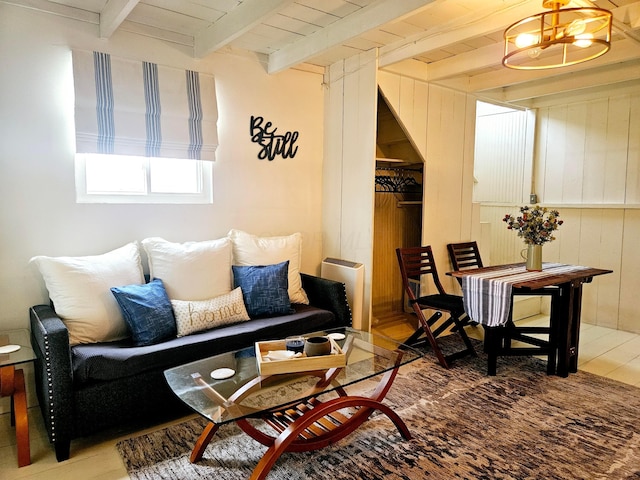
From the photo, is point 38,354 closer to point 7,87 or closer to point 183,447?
point 183,447

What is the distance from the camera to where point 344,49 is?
3.54 metres

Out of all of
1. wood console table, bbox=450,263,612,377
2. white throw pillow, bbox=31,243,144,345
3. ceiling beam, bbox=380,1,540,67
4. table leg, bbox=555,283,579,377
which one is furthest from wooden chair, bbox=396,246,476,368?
white throw pillow, bbox=31,243,144,345

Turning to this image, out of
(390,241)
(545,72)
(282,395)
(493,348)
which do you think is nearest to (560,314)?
(493,348)

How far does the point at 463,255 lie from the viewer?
14.4 ft

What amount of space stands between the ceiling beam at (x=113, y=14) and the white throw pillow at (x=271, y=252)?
5.10 ft

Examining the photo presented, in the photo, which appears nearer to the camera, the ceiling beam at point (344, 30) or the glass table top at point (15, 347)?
the glass table top at point (15, 347)

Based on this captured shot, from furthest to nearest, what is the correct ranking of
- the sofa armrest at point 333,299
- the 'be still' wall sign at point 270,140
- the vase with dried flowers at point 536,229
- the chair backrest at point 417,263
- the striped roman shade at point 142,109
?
the chair backrest at point 417,263 → the 'be still' wall sign at point 270,140 → the vase with dried flowers at point 536,229 → the sofa armrest at point 333,299 → the striped roman shade at point 142,109

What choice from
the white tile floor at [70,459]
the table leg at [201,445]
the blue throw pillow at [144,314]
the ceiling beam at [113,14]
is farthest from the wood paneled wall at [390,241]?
the ceiling beam at [113,14]

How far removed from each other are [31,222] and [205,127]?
4.29 ft

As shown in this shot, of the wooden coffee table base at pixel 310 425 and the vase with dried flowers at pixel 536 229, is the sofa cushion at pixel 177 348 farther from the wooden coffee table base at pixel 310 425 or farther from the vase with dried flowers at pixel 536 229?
the vase with dried flowers at pixel 536 229

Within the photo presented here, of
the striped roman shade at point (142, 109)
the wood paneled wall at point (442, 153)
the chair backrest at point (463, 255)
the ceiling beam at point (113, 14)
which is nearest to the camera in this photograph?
the ceiling beam at point (113, 14)

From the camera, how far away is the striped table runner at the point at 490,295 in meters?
3.06

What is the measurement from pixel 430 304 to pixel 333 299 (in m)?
0.81

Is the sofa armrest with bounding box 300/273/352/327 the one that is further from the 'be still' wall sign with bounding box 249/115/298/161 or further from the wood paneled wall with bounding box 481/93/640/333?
the wood paneled wall with bounding box 481/93/640/333
